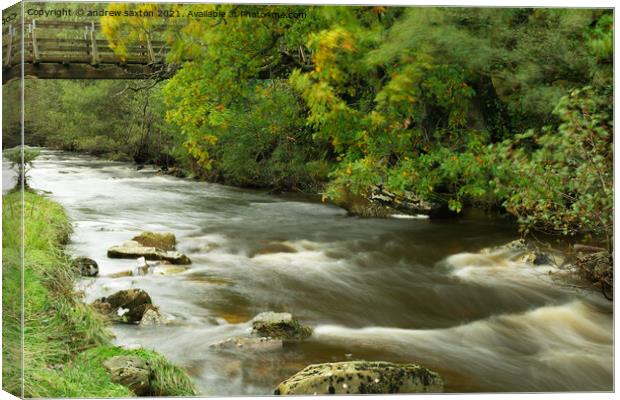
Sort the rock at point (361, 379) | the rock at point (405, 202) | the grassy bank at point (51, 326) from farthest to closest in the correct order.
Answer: the rock at point (405, 202) → the rock at point (361, 379) → the grassy bank at point (51, 326)

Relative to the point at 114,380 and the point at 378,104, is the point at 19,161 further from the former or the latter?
the point at 378,104

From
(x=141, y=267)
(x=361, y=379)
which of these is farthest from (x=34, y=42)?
(x=361, y=379)

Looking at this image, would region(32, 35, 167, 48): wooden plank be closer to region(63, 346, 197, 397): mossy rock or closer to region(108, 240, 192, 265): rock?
region(108, 240, 192, 265): rock

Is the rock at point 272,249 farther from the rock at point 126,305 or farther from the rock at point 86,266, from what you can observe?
the rock at point 86,266

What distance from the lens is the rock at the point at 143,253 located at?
5973 millimetres

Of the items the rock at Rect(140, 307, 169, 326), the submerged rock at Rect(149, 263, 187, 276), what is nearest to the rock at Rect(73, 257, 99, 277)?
the submerged rock at Rect(149, 263, 187, 276)

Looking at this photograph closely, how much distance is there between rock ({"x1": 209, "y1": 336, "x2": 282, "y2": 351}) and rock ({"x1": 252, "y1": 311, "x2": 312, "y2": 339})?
48mm

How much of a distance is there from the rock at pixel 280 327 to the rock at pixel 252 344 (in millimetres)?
48

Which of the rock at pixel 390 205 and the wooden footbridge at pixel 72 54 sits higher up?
the wooden footbridge at pixel 72 54

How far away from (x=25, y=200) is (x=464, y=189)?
323 centimetres

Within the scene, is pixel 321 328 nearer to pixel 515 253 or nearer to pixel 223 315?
pixel 223 315

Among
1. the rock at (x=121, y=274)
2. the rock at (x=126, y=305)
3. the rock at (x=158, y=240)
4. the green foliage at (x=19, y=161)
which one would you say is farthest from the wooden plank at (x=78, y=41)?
the rock at (x=126, y=305)

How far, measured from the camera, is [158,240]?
612 centimetres

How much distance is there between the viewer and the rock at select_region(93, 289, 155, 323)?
584 centimetres
